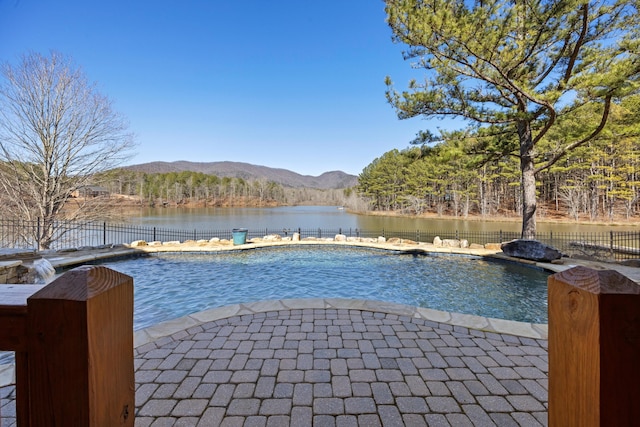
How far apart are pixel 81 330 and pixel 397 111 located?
31.5 ft

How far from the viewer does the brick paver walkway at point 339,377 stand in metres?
1.86

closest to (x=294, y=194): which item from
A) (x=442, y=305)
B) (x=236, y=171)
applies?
(x=236, y=171)

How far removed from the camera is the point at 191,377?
7.43 ft

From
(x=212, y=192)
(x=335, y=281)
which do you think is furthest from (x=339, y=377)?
(x=212, y=192)

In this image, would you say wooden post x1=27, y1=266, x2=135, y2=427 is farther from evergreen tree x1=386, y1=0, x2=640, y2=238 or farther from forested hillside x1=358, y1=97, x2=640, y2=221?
forested hillside x1=358, y1=97, x2=640, y2=221

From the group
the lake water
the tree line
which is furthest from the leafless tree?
the tree line

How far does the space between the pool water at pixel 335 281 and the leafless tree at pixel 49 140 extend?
388cm

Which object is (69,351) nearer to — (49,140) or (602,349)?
(602,349)

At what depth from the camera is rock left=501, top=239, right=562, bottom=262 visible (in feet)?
24.9

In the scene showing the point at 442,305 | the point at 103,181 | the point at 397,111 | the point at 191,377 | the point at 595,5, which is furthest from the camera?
the point at 103,181

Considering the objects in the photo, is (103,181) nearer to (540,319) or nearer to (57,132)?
(57,132)

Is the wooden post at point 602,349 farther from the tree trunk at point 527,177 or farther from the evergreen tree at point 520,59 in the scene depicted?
the tree trunk at point 527,177

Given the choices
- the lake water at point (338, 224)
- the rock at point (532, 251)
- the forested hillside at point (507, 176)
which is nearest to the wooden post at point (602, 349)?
the rock at point (532, 251)

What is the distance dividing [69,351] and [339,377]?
6.77ft
